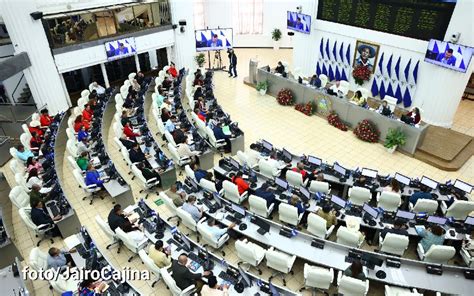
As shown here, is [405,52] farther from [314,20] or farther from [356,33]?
[314,20]

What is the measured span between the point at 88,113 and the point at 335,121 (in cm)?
1076

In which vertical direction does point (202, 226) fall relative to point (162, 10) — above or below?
below

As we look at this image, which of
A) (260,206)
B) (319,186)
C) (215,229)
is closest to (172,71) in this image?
(260,206)

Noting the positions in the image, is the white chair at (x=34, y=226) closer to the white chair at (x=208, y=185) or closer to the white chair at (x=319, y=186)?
the white chair at (x=208, y=185)

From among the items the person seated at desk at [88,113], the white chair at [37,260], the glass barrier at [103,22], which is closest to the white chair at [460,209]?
the white chair at [37,260]

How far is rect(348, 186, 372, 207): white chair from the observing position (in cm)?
948

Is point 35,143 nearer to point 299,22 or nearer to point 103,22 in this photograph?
point 103,22

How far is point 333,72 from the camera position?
18.2 m

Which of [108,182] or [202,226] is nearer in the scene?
[202,226]

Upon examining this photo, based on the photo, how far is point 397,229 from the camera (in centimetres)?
832

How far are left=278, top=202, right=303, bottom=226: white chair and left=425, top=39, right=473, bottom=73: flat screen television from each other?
8641 mm

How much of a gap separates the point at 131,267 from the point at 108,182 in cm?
304

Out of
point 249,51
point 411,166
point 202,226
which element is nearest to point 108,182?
point 202,226

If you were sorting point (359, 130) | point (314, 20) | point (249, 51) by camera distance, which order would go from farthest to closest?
point (249, 51)
point (314, 20)
point (359, 130)
